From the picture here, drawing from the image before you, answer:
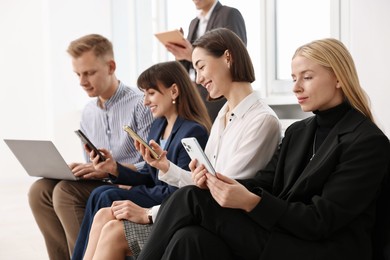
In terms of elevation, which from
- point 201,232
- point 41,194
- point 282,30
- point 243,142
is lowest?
point 41,194

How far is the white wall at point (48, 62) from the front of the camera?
6348 mm

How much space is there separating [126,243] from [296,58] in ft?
3.09

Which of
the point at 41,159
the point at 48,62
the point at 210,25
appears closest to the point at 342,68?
the point at 41,159

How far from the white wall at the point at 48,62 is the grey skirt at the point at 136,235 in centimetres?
366

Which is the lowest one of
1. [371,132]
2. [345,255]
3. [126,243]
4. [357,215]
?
[126,243]

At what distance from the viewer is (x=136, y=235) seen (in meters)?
2.15

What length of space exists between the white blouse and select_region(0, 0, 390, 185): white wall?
342cm

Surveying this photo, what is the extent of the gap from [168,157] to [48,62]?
431 centimetres

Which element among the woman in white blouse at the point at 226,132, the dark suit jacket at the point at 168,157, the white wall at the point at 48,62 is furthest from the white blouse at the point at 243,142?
the white wall at the point at 48,62

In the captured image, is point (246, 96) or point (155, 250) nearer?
point (155, 250)

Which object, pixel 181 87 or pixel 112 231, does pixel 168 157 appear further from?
pixel 112 231

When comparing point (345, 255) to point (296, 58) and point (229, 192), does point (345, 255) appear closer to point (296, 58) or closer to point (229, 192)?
point (229, 192)

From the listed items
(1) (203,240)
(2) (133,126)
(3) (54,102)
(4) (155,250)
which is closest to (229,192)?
(1) (203,240)

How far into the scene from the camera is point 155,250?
1801 millimetres
